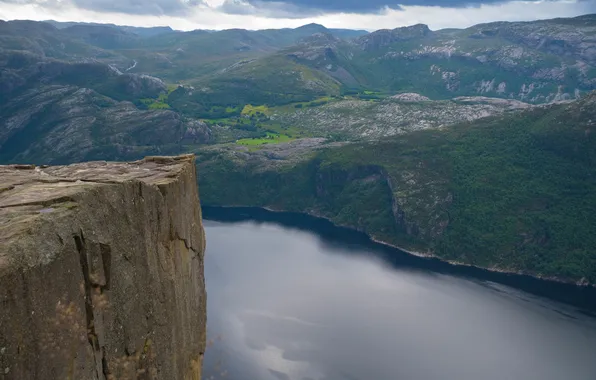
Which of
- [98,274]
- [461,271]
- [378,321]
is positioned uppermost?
[98,274]

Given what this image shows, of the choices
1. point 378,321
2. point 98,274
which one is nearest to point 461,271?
point 378,321

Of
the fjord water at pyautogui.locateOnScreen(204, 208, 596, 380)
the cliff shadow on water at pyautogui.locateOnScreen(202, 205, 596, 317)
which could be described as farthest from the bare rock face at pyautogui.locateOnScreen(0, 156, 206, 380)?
the cliff shadow on water at pyautogui.locateOnScreen(202, 205, 596, 317)

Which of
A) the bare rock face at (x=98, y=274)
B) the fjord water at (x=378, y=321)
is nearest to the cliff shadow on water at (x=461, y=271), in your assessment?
the fjord water at (x=378, y=321)

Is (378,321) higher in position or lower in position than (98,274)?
lower

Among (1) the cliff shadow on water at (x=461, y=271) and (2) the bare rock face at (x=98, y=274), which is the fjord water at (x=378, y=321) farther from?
(2) the bare rock face at (x=98, y=274)

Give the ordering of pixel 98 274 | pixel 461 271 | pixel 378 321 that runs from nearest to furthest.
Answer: pixel 98 274
pixel 378 321
pixel 461 271

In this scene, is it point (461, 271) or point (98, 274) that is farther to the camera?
point (461, 271)

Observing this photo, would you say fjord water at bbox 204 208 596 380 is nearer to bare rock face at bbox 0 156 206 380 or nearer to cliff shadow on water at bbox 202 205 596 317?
cliff shadow on water at bbox 202 205 596 317

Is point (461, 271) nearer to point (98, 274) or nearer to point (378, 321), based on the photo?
point (378, 321)
